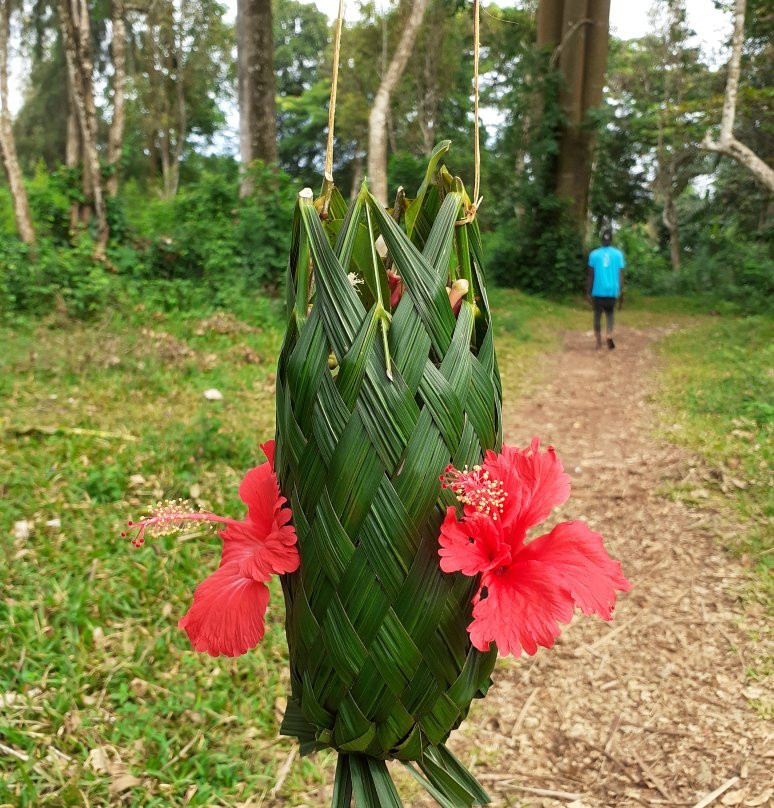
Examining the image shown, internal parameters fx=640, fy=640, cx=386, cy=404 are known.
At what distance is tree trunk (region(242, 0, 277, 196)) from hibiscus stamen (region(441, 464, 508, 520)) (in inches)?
324

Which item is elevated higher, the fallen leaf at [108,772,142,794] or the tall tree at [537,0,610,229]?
the tall tree at [537,0,610,229]

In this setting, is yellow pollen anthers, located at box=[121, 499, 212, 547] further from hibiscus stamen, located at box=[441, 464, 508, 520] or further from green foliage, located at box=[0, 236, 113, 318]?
green foliage, located at box=[0, 236, 113, 318]

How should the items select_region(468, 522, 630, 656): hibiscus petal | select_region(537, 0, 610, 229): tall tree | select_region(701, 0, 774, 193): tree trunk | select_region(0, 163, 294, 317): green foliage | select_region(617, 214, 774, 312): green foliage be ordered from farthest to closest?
1. select_region(537, 0, 610, 229): tall tree
2. select_region(617, 214, 774, 312): green foliage
3. select_region(701, 0, 774, 193): tree trunk
4. select_region(0, 163, 294, 317): green foliage
5. select_region(468, 522, 630, 656): hibiscus petal

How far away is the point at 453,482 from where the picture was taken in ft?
2.18

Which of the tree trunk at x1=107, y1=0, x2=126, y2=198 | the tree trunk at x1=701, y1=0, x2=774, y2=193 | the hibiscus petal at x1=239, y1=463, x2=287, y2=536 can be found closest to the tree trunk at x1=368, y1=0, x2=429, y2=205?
the tree trunk at x1=107, y1=0, x2=126, y2=198

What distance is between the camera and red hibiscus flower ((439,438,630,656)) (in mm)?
616

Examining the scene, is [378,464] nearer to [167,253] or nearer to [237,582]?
[237,582]

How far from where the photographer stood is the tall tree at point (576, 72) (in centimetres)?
1145

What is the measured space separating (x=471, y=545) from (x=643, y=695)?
2.06 m

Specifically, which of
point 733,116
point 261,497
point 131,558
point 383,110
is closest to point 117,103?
point 383,110

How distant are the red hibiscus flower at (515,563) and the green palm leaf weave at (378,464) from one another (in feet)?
0.15

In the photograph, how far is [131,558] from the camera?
8.95ft

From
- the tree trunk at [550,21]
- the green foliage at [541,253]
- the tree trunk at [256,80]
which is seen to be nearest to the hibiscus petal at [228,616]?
the tree trunk at [256,80]

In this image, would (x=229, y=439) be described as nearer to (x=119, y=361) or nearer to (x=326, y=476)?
(x=119, y=361)
